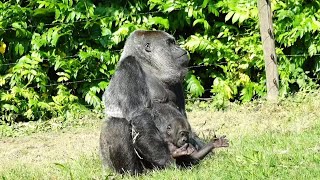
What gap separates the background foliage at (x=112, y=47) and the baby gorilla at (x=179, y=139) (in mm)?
3943

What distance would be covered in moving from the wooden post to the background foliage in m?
0.44

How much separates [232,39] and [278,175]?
572 cm

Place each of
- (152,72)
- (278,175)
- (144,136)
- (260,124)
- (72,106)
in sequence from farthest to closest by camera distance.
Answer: (72,106) → (260,124) → (152,72) → (144,136) → (278,175)

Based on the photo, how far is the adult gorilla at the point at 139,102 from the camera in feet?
22.6

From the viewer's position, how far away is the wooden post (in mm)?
10477

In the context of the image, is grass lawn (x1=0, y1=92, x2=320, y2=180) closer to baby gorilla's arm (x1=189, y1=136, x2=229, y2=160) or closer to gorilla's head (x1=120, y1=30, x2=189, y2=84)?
baby gorilla's arm (x1=189, y1=136, x2=229, y2=160)

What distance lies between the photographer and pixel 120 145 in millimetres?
6938

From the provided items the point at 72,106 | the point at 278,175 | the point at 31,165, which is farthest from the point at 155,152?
the point at 72,106

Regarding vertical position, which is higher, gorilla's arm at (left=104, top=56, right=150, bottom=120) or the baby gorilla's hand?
gorilla's arm at (left=104, top=56, right=150, bottom=120)

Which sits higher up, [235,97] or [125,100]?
[125,100]

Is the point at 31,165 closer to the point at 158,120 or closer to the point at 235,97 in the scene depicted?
the point at 158,120

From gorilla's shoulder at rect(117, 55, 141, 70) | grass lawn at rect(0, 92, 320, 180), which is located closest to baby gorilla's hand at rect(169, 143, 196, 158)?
grass lawn at rect(0, 92, 320, 180)

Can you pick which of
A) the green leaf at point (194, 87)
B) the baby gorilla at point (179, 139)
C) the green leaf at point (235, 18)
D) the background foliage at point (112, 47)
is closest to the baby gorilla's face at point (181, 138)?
the baby gorilla at point (179, 139)

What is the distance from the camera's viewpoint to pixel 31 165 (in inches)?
330
